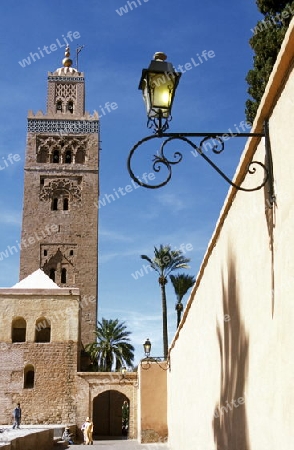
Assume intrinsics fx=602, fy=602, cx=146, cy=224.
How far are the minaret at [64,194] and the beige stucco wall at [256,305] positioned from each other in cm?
2885

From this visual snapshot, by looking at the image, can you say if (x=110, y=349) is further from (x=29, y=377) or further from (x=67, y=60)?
(x=67, y=60)

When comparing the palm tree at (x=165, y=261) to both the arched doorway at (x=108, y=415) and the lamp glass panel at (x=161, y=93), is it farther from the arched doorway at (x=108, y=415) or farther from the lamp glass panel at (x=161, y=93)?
the lamp glass panel at (x=161, y=93)

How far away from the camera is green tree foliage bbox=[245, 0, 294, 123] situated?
1134 cm

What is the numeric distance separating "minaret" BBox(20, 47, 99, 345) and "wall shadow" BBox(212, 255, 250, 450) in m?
29.1

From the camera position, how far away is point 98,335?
33844 mm

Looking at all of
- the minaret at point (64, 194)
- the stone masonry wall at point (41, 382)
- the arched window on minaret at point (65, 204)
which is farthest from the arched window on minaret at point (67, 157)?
the stone masonry wall at point (41, 382)

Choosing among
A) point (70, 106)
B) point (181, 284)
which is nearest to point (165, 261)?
point (181, 284)

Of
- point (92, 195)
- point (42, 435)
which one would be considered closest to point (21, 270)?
point (92, 195)

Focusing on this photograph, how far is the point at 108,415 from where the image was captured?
3120 cm

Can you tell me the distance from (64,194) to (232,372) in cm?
3415

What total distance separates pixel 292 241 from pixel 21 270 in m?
34.9

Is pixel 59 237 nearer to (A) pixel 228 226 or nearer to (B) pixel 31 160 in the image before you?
(B) pixel 31 160

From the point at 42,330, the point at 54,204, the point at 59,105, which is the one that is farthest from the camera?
the point at 59,105

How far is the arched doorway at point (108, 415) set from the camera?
30547mm
